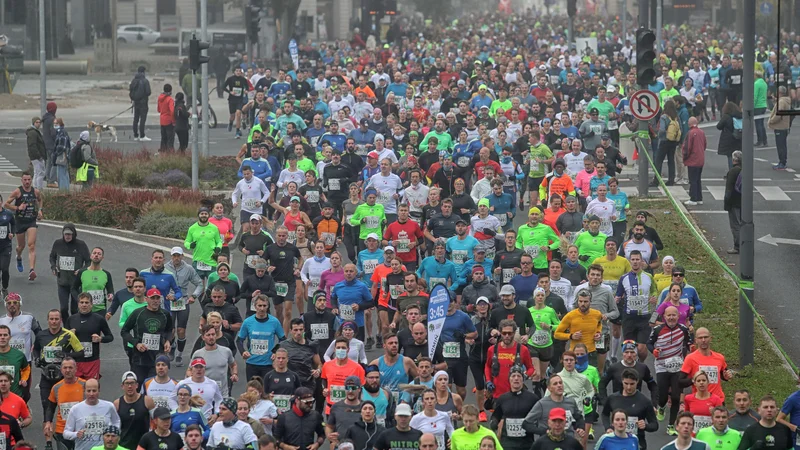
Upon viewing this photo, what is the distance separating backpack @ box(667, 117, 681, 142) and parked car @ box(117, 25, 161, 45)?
68630mm

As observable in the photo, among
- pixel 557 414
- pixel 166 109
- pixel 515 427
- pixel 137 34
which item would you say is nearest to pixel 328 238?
pixel 515 427

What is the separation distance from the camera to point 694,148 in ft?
95.6

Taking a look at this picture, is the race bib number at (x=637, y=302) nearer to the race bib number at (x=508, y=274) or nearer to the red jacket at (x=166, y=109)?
the race bib number at (x=508, y=274)

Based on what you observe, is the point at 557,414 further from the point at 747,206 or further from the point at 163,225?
the point at 163,225

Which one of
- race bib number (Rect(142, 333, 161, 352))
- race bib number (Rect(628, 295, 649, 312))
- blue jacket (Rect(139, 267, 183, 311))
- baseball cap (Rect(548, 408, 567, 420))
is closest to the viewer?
baseball cap (Rect(548, 408, 567, 420))

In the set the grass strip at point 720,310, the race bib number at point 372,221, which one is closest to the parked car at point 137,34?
the grass strip at point 720,310

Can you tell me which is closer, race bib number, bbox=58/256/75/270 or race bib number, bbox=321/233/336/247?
race bib number, bbox=58/256/75/270

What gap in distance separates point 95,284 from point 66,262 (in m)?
1.27

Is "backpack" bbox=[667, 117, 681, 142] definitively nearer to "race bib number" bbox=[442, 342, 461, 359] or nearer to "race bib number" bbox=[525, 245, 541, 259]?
"race bib number" bbox=[525, 245, 541, 259]

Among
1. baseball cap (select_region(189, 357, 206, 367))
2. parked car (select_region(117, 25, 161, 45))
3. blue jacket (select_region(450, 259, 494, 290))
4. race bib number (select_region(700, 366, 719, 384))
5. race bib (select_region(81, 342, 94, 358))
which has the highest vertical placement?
parked car (select_region(117, 25, 161, 45))

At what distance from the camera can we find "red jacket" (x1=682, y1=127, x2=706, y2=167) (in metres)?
29.1

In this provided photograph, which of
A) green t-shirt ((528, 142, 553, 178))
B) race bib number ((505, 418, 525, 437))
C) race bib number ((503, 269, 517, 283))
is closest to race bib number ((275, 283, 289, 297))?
race bib number ((503, 269, 517, 283))

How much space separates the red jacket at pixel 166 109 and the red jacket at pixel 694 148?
1301 centimetres

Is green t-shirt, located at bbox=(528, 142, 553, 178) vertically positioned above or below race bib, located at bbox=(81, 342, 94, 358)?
above
